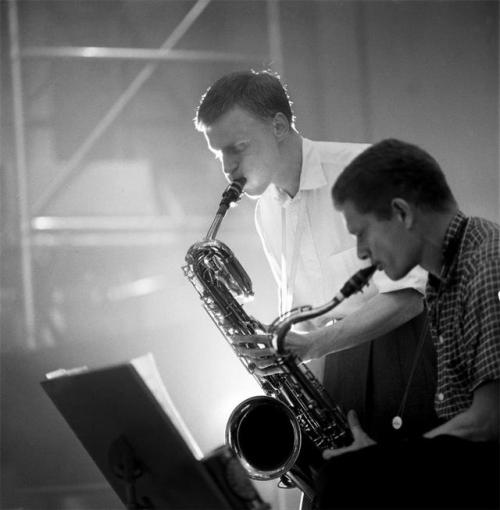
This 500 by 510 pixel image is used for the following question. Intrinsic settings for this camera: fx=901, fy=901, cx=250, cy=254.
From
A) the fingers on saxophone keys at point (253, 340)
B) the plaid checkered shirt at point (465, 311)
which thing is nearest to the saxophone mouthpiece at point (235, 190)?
the fingers on saxophone keys at point (253, 340)

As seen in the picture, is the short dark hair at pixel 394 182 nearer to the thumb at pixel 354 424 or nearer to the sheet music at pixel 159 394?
the thumb at pixel 354 424

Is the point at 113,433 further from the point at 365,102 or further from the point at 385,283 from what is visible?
the point at 365,102

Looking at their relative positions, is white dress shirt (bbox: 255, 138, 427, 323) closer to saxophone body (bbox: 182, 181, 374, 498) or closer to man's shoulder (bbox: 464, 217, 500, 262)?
saxophone body (bbox: 182, 181, 374, 498)

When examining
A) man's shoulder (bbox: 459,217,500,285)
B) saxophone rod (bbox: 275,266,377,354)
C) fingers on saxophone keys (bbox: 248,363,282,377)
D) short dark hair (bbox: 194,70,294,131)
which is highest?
short dark hair (bbox: 194,70,294,131)

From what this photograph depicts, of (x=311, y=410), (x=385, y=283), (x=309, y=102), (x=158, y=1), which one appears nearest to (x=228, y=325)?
(x=311, y=410)

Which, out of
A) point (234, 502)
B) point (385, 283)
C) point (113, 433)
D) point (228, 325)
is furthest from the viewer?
point (228, 325)

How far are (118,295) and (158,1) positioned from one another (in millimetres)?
1395

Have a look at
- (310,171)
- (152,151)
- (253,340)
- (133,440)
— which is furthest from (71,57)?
(133,440)

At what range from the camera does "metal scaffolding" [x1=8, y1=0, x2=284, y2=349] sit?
12.9 ft

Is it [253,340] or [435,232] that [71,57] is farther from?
[435,232]

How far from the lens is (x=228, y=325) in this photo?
257 centimetres

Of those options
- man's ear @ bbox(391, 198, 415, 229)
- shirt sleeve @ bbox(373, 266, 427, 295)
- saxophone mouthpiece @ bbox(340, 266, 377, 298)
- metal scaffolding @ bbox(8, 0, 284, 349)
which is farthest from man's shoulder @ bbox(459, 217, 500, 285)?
metal scaffolding @ bbox(8, 0, 284, 349)

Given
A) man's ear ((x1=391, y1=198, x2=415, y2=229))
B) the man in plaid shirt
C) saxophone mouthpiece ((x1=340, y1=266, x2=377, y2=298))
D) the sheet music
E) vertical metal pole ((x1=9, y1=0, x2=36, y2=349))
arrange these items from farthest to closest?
vertical metal pole ((x1=9, y1=0, x2=36, y2=349)) → the sheet music → saxophone mouthpiece ((x1=340, y1=266, x2=377, y2=298)) → man's ear ((x1=391, y1=198, x2=415, y2=229)) → the man in plaid shirt

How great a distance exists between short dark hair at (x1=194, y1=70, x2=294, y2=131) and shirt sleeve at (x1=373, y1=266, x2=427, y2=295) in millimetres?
590
